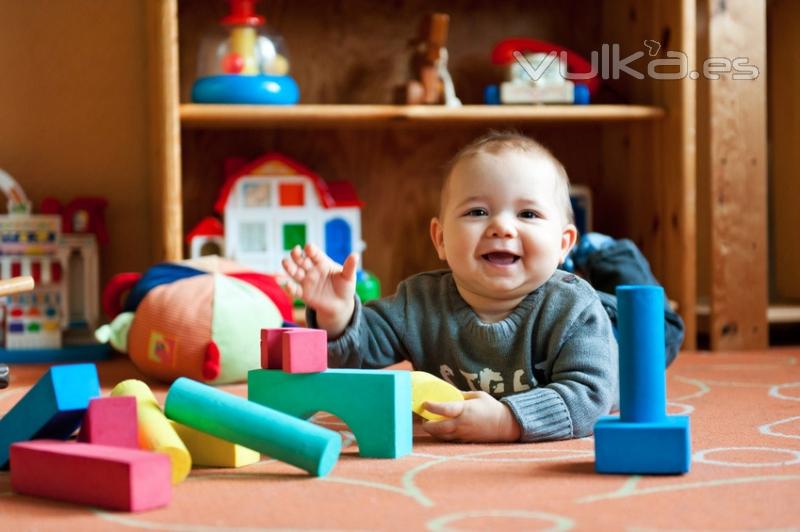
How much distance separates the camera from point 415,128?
226cm

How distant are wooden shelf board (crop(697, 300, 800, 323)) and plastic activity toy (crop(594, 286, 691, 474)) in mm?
1178

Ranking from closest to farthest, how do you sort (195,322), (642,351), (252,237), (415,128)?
1. (642,351)
2. (195,322)
3. (252,237)
4. (415,128)

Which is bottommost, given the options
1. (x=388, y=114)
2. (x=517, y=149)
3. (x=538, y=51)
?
(x=517, y=149)

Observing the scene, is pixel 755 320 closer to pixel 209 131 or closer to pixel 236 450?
pixel 209 131

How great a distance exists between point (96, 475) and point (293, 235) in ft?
4.06

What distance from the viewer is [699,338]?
2.17 metres

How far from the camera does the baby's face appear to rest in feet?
3.99

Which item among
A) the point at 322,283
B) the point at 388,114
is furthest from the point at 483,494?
the point at 388,114

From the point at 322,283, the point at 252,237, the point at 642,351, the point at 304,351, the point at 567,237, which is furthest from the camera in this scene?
the point at 252,237

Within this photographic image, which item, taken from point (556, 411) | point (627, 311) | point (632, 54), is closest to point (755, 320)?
point (632, 54)

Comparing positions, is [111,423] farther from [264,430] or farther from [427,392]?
[427,392]

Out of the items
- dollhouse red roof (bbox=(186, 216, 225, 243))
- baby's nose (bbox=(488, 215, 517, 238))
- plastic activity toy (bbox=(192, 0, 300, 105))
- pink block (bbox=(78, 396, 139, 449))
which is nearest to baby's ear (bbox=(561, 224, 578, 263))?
baby's nose (bbox=(488, 215, 517, 238))

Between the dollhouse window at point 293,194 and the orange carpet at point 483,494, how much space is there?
3.12 ft

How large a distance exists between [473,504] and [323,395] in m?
0.25
